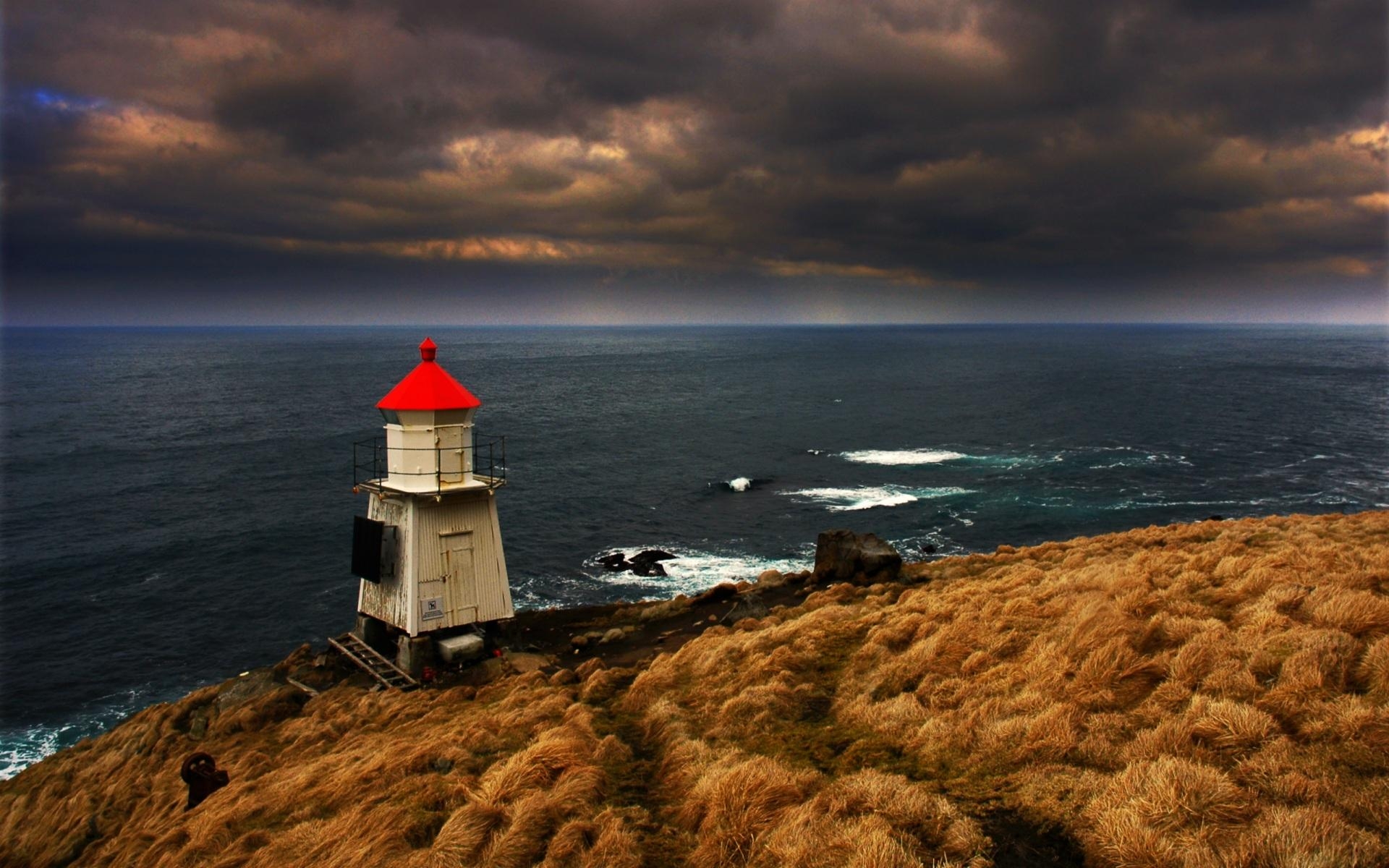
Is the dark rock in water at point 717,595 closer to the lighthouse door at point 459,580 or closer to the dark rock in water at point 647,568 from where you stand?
the lighthouse door at point 459,580

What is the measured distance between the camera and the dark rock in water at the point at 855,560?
23356mm

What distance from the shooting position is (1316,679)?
29.9 feet

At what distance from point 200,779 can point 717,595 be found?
1617cm

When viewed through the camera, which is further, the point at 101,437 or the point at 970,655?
the point at 101,437

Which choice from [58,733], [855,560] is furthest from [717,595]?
[58,733]

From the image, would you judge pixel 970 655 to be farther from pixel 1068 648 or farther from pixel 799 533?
pixel 799 533

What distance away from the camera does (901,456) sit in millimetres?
67125

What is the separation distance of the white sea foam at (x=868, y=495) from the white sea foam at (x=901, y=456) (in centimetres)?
953

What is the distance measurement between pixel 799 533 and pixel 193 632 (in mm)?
29890

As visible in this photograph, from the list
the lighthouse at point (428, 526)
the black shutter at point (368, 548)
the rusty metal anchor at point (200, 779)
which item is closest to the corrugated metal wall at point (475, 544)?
→ the lighthouse at point (428, 526)

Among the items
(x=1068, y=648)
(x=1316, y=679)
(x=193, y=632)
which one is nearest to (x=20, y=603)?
(x=193, y=632)

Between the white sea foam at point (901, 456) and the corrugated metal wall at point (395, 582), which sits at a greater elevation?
the corrugated metal wall at point (395, 582)

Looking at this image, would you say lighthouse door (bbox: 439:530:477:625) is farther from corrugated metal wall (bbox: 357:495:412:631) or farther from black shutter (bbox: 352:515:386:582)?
black shutter (bbox: 352:515:386:582)

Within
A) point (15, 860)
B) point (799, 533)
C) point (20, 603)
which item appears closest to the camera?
point (15, 860)
